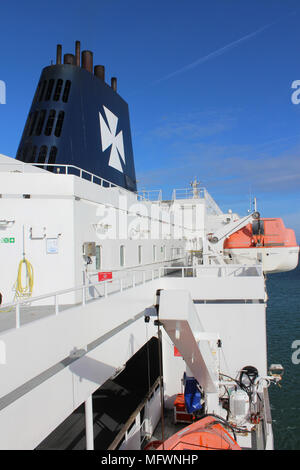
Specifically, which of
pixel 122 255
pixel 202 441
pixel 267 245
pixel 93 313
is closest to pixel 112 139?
pixel 122 255

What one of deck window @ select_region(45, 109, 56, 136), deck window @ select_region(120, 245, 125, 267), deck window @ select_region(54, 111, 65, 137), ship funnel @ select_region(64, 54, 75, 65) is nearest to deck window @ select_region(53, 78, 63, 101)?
deck window @ select_region(45, 109, 56, 136)

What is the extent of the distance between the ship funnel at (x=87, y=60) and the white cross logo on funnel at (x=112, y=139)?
1.92 metres

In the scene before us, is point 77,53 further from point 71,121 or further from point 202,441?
point 202,441

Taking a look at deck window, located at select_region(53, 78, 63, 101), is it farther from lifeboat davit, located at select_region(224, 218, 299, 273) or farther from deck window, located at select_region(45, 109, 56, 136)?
lifeboat davit, located at select_region(224, 218, 299, 273)

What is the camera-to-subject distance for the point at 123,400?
13.3 metres

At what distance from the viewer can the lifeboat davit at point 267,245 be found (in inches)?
711

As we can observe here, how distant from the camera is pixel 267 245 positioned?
59.5 ft

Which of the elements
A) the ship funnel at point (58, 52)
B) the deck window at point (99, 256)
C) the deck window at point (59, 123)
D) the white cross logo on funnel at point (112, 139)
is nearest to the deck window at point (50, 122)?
the deck window at point (59, 123)

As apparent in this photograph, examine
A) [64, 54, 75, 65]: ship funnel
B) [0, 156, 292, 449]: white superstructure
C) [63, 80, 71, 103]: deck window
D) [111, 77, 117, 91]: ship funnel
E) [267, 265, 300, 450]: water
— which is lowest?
[267, 265, 300, 450]: water

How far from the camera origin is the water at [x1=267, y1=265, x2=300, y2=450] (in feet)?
48.4

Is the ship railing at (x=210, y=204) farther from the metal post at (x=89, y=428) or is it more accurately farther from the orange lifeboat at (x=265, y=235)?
the metal post at (x=89, y=428)

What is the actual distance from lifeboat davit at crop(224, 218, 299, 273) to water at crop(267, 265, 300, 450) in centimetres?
630

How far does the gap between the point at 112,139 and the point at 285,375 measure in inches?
635

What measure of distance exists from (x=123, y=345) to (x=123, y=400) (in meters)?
5.04
